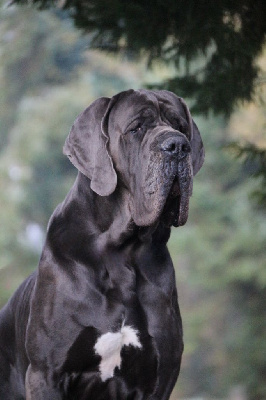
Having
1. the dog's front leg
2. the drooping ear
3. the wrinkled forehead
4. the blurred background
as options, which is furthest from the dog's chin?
the blurred background

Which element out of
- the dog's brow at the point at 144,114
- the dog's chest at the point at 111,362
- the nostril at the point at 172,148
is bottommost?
the dog's chest at the point at 111,362

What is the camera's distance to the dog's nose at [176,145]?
330 centimetres

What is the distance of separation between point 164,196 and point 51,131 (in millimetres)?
15081

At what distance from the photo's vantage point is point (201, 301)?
17500 mm

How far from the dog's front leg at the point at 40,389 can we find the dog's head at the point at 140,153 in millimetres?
726

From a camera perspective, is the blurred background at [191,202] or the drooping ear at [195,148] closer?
the drooping ear at [195,148]

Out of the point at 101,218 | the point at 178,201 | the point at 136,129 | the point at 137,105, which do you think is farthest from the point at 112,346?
the point at 137,105

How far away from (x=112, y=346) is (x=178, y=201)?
0.63 m

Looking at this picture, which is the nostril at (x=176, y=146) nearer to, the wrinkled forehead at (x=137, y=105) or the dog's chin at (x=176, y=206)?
the dog's chin at (x=176, y=206)

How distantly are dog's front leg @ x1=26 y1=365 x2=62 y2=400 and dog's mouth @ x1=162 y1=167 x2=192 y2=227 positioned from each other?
0.80 meters

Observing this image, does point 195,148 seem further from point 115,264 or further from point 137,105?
point 115,264

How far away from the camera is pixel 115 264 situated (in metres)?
3.55

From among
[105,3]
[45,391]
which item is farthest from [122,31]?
[45,391]

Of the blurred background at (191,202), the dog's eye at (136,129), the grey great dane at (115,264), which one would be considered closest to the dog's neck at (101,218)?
the grey great dane at (115,264)
